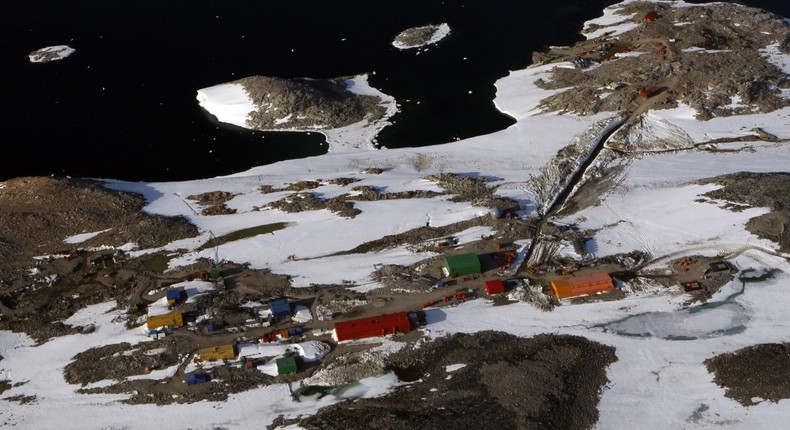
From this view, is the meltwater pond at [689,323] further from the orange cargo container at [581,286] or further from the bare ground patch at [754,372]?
the orange cargo container at [581,286]

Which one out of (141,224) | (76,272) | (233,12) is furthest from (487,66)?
(76,272)

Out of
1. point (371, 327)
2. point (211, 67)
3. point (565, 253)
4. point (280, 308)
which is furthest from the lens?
point (211, 67)

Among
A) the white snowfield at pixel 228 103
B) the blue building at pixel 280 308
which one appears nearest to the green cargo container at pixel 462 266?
the blue building at pixel 280 308

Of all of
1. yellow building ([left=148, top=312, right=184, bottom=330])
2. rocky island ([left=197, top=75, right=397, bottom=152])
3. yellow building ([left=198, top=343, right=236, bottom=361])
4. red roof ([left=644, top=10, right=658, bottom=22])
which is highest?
red roof ([left=644, top=10, right=658, bottom=22])

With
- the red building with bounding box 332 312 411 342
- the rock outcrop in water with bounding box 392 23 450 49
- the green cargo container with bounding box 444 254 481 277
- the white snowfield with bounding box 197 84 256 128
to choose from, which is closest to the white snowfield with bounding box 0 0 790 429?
the white snowfield with bounding box 197 84 256 128

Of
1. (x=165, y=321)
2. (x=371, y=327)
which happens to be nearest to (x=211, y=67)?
(x=165, y=321)

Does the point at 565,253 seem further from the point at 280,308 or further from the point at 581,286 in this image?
A: the point at 280,308

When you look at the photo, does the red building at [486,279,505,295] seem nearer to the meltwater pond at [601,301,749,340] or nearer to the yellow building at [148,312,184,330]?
the meltwater pond at [601,301,749,340]
